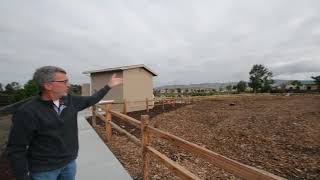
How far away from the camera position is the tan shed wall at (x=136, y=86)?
2267 centimetres

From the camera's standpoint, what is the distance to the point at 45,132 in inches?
103

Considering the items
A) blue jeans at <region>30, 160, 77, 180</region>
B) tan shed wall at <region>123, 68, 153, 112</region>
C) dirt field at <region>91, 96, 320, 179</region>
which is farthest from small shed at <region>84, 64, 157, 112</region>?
blue jeans at <region>30, 160, 77, 180</region>

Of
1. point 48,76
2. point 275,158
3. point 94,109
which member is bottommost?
point 275,158

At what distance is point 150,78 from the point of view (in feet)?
82.7

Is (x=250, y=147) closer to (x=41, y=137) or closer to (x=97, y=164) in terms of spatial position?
(x=97, y=164)

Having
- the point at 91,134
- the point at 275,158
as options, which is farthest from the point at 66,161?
the point at 91,134

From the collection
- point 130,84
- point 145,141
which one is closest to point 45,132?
point 145,141

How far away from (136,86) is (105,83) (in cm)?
246

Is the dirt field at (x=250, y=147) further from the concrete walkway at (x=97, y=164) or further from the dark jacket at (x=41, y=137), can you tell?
the dark jacket at (x=41, y=137)

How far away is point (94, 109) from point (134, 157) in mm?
5103

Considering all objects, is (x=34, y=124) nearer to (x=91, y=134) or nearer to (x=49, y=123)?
(x=49, y=123)

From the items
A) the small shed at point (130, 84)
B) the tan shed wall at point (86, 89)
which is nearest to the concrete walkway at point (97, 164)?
the small shed at point (130, 84)

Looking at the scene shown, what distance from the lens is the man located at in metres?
2.42

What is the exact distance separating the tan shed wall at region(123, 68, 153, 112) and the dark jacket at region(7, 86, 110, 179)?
1935 centimetres
